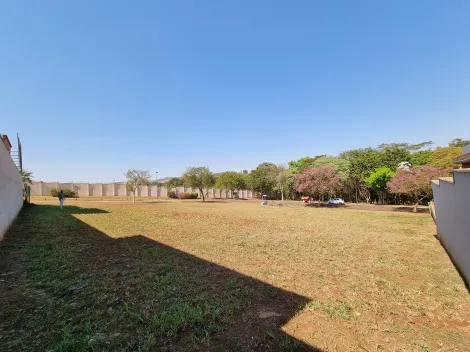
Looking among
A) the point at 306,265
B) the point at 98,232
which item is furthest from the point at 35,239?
the point at 306,265

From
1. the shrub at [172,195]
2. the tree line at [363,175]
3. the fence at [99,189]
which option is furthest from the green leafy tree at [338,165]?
the shrub at [172,195]

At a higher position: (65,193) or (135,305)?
(65,193)

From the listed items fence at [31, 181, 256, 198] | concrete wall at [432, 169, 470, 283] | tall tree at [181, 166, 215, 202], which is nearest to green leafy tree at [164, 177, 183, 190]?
fence at [31, 181, 256, 198]

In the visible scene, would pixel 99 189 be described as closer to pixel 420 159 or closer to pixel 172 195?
pixel 172 195

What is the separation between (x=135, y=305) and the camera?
11.6 ft

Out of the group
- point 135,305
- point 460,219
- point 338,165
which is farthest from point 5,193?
point 338,165

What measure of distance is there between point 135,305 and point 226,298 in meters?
1.42

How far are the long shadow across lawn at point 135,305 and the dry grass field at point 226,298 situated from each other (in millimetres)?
18

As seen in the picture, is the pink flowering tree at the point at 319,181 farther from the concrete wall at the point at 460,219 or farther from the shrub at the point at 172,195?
the shrub at the point at 172,195

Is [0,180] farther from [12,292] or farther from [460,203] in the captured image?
[460,203]

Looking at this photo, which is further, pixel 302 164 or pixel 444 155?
pixel 302 164

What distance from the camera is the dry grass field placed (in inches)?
110

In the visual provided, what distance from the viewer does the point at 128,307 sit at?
137 inches

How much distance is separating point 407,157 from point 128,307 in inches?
1894
